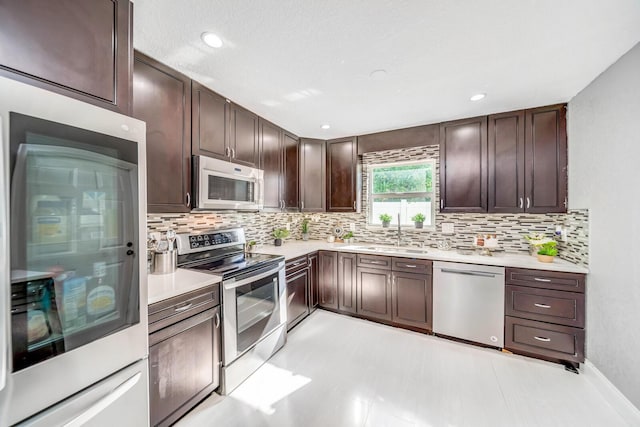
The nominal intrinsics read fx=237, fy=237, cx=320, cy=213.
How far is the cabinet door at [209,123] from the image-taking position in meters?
2.00

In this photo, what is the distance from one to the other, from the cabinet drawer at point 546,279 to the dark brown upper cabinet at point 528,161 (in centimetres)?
68

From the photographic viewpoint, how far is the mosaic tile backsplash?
86.8 inches

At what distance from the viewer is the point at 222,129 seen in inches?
88.4

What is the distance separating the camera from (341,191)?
3.55m

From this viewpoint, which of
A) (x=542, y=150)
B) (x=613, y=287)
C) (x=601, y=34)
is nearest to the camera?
(x=601, y=34)

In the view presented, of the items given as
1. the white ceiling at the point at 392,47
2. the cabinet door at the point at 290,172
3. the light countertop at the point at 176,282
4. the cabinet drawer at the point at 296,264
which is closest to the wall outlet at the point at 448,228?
the white ceiling at the point at 392,47

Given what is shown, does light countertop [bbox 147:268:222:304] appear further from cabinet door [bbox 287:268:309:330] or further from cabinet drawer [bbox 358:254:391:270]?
cabinet drawer [bbox 358:254:391:270]

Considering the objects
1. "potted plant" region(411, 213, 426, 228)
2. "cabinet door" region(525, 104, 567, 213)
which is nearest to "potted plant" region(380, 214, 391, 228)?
"potted plant" region(411, 213, 426, 228)

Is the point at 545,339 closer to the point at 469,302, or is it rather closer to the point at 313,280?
the point at 469,302

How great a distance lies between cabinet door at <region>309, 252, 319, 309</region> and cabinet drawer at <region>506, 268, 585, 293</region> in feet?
6.89

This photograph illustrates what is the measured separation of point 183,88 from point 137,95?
15.1 inches

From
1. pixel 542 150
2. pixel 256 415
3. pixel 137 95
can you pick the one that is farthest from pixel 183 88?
pixel 542 150

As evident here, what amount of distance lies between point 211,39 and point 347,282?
9.10ft

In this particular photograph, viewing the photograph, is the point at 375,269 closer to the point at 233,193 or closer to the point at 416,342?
the point at 416,342
